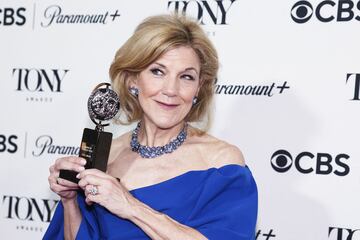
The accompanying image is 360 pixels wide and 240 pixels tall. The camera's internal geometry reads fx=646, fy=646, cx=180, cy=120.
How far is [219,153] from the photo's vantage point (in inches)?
78.0

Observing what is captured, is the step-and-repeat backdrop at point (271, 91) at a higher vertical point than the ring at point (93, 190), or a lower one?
higher

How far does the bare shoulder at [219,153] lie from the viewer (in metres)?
1.95

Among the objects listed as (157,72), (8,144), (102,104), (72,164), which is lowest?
(8,144)

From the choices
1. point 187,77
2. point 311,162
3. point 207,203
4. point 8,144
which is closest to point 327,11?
point 311,162

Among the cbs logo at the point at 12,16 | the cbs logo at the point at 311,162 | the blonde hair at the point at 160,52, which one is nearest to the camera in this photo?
the blonde hair at the point at 160,52

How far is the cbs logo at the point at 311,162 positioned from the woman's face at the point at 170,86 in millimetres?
636

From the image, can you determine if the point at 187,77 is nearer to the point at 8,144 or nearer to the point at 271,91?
the point at 271,91

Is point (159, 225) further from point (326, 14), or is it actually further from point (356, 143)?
point (326, 14)

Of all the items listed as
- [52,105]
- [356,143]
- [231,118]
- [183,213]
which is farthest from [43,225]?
[356,143]

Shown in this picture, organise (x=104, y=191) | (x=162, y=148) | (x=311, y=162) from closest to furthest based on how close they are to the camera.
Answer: (x=104, y=191) → (x=162, y=148) → (x=311, y=162)

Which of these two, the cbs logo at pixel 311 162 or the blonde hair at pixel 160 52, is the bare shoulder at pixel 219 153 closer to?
the blonde hair at pixel 160 52

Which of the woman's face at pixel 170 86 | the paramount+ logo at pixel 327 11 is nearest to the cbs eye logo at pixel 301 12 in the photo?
the paramount+ logo at pixel 327 11

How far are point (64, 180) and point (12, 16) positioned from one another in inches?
55.4

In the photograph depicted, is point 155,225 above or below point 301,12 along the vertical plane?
below
